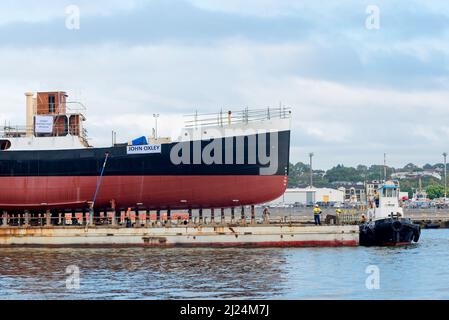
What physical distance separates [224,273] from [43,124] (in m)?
22.8

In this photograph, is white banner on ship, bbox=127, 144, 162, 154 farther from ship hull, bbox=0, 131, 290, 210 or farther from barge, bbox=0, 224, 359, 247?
barge, bbox=0, 224, 359, 247

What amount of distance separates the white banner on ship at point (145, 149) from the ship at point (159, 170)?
6 centimetres

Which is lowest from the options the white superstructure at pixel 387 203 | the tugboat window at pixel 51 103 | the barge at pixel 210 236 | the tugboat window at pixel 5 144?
the barge at pixel 210 236

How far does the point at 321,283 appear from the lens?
106ft

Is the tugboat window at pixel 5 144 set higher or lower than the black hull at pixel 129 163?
higher

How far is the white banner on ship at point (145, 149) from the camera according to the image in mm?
51344

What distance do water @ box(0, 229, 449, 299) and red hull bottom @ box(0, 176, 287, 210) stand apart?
5.23 meters

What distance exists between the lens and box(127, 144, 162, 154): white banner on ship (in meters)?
51.3

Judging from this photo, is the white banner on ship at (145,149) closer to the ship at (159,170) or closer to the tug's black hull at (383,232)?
the ship at (159,170)

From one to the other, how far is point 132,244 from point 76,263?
26.8 ft

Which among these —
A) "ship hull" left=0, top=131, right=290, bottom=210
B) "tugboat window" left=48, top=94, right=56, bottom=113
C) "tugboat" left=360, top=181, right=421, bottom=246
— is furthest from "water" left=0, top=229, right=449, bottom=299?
"tugboat window" left=48, top=94, right=56, bottom=113

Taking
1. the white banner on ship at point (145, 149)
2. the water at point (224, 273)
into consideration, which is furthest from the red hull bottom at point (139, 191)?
the water at point (224, 273)

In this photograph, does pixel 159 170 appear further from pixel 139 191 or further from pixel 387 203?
pixel 387 203

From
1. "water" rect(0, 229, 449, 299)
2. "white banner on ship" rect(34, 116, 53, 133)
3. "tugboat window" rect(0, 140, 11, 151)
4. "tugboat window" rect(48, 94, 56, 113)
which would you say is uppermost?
"tugboat window" rect(48, 94, 56, 113)
